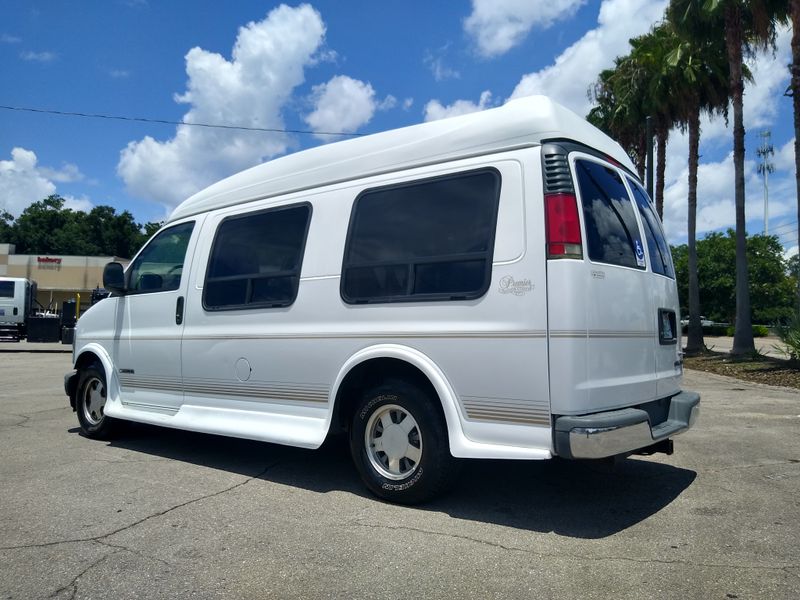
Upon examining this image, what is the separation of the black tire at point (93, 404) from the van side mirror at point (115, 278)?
3.00ft

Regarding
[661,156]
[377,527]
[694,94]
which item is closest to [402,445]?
[377,527]

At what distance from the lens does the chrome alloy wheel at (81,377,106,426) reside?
6.91 m

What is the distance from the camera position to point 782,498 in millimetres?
4703

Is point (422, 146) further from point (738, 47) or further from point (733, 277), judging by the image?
point (733, 277)

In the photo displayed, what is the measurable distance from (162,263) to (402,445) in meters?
3.41

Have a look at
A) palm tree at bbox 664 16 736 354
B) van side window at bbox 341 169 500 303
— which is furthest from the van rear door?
palm tree at bbox 664 16 736 354

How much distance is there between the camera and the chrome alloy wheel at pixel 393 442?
4395mm

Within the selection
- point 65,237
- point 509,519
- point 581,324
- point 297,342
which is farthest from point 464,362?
point 65,237

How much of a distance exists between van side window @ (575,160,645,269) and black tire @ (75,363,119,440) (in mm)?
5250

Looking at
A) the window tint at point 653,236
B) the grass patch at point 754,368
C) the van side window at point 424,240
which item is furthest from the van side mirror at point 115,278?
the grass patch at point 754,368

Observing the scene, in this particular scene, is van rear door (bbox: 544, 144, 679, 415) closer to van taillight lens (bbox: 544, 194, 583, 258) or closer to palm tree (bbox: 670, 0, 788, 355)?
van taillight lens (bbox: 544, 194, 583, 258)

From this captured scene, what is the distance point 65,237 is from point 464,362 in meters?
87.4

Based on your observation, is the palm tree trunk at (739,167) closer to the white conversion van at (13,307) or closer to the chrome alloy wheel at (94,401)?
the chrome alloy wheel at (94,401)

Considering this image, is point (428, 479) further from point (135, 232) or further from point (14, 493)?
point (135, 232)
